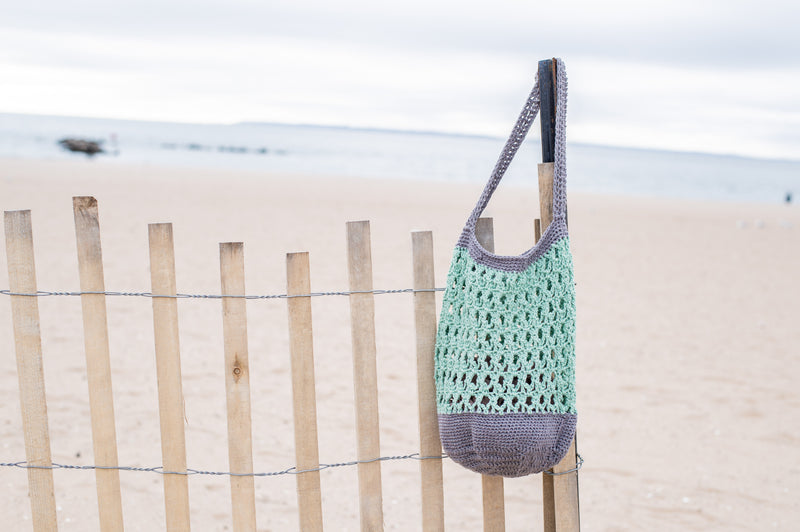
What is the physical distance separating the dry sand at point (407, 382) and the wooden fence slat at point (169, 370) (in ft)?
4.12

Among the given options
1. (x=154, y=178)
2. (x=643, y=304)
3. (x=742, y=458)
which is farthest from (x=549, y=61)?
(x=154, y=178)

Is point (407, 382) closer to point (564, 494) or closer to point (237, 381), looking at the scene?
point (564, 494)

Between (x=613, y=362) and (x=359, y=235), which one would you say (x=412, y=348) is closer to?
(x=613, y=362)

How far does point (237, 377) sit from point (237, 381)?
0.01 m

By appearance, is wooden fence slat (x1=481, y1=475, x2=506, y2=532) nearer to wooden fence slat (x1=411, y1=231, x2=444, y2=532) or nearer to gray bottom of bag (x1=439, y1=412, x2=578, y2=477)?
wooden fence slat (x1=411, y1=231, x2=444, y2=532)

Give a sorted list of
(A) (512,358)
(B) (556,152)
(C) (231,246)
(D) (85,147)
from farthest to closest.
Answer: (D) (85,147), (C) (231,246), (B) (556,152), (A) (512,358)

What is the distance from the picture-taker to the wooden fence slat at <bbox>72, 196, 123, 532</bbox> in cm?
241

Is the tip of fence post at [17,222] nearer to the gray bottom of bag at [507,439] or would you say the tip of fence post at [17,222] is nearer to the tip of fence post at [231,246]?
the tip of fence post at [231,246]

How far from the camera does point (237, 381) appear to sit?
2.45 m

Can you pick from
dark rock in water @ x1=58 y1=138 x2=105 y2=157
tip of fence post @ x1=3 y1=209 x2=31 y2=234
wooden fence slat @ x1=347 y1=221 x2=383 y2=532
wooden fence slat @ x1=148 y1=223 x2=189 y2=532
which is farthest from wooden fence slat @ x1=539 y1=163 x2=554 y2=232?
dark rock in water @ x1=58 y1=138 x2=105 y2=157

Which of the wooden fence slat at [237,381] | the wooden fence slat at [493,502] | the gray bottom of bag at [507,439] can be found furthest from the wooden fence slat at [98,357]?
the wooden fence slat at [493,502]

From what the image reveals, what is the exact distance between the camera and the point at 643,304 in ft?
28.1

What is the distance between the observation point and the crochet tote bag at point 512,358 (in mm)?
Answer: 2135

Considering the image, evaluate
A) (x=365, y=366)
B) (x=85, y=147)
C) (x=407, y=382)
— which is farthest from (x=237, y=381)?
(x=85, y=147)
